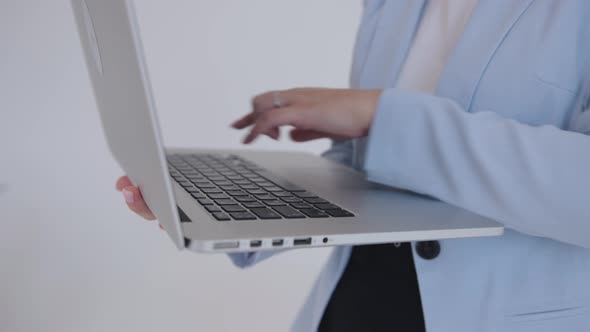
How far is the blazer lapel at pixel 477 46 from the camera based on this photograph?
26.9 inches

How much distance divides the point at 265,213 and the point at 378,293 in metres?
0.27

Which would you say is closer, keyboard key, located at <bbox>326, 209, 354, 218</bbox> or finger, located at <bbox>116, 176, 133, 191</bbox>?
keyboard key, located at <bbox>326, 209, 354, 218</bbox>

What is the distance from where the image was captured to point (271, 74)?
1.64 m

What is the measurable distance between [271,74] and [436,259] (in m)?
1.03

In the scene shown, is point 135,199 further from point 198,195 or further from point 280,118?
point 280,118

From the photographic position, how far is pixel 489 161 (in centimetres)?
58

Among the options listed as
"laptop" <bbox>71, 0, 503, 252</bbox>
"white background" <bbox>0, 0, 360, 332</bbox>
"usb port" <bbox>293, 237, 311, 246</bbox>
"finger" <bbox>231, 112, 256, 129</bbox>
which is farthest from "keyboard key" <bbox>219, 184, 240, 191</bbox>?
"white background" <bbox>0, 0, 360, 332</bbox>

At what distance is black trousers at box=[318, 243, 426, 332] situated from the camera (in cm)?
74

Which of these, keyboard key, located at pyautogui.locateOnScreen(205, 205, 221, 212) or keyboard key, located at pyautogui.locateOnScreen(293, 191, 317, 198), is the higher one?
keyboard key, located at pyautogui.locateOnScreen(205, 205, 221, 212)

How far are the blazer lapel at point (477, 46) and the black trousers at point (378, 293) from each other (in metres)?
0.19

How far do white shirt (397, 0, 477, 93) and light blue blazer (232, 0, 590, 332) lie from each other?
7cm

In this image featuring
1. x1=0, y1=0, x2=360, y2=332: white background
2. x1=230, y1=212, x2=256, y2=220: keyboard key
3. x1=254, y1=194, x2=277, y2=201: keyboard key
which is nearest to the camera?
x1=230, y1=212, x2=256, y2=220: keyboard key

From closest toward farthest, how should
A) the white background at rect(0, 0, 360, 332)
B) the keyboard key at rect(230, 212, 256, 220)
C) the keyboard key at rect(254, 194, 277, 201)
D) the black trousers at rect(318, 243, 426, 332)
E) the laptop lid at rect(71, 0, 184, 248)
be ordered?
the laptop lid at rect(71, 0, 184, 248) → the keyboard key at rect(230, 212, 256, 220) → the keyboard key at rect(254, 194, 277, 201) → the black trousers at rect(318, 243, 426, 332) → the white background at rect(0, 0, 360, 332)

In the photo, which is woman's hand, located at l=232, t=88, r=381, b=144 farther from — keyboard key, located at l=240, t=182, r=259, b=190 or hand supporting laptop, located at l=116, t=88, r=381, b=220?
keyboard key, located at l=240, t=182, r=259, b=190
